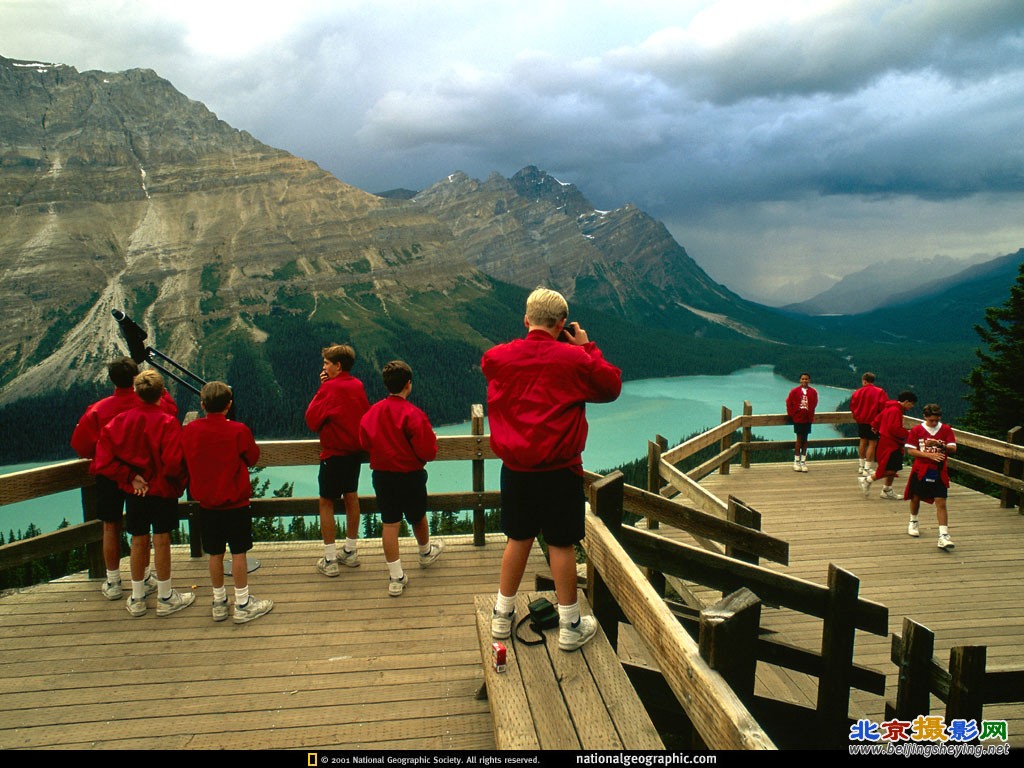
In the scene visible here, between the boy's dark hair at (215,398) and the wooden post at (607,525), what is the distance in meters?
2.91

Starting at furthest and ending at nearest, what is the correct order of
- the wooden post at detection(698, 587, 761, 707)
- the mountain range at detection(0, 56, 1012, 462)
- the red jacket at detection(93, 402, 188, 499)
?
1. the mountain range at detection(0, 56, 1012, 462)
2. the red jacket at detection(93, 402, 188, 499)
3. the wooden post at detection(698, 587, 761, 707)

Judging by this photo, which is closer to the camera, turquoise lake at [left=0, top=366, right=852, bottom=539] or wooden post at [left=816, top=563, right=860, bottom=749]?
wooden post at [left=816, top=563, right=860, bottom=749]

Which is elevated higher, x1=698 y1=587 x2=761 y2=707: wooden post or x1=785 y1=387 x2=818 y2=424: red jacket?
x1=698 y1=587 x2=761 y2=707: wooden post

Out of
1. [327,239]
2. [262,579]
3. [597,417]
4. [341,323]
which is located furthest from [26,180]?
[262,579]

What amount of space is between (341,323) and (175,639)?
500ft

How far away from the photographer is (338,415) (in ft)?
17.7

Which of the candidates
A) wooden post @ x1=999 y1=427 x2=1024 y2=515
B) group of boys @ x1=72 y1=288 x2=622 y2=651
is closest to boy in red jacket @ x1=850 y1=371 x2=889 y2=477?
wooden post @ x1=999 y1=427 x2=1024 y2=515

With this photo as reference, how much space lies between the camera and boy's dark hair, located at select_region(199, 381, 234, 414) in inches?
181

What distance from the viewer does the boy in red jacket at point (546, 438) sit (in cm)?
315

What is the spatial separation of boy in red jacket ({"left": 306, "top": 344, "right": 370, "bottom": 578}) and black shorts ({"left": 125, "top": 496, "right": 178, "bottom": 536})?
1159mm

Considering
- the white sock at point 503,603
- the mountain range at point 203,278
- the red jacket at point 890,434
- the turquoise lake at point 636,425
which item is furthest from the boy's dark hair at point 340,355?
the mountain range at point 203,278

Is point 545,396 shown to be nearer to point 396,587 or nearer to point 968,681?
point 968,681

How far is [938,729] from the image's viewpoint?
10.7 feet

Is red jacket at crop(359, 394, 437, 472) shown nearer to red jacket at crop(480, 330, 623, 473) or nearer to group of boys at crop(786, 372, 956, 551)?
red jacket at crop(480, 330, 623, 473)
